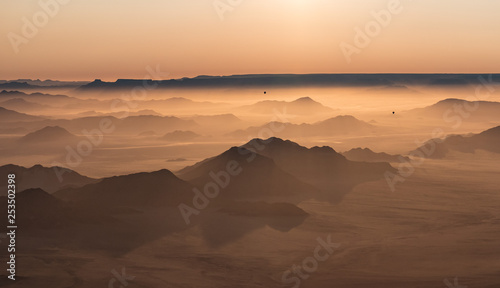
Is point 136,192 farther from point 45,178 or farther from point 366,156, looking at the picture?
point 366,156

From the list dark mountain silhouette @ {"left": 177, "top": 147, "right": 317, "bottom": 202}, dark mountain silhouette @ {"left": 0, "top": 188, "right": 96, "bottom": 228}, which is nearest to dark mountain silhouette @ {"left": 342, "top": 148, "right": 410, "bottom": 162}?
dark mountain silhouette @ {"left": 177, "top": 147, "right": 317, "bottom": 202}

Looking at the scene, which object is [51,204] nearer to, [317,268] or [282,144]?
[317,268]

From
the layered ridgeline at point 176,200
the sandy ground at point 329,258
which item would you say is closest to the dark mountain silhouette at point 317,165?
the layered ridgeline at point 176,200

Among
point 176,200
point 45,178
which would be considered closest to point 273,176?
point 176,200

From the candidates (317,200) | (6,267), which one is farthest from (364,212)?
(6,267)

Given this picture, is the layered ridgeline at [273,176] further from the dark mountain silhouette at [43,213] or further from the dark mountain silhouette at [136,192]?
the dark mountain silhouette at [43,213]
